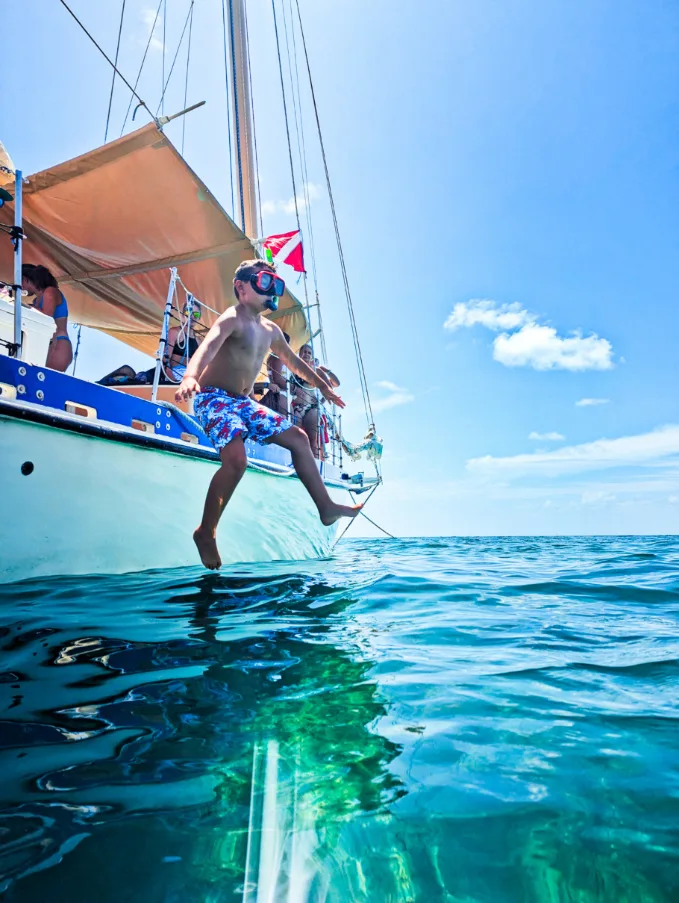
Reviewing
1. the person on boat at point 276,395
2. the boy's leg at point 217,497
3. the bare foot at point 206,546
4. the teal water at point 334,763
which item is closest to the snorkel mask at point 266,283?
the boy's leg at point 217,497

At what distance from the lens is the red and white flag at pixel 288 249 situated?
691cm

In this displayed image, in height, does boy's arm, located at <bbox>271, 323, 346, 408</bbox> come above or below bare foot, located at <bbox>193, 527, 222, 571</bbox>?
above

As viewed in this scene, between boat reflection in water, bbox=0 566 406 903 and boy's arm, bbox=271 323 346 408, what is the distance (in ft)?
7.17

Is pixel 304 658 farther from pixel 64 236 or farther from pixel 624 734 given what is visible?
pixel 64 236

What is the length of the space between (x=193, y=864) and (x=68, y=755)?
1.36ft

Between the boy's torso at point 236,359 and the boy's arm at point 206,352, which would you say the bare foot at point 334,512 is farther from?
the boy's arm at point 206,352

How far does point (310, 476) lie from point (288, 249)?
15.5ft

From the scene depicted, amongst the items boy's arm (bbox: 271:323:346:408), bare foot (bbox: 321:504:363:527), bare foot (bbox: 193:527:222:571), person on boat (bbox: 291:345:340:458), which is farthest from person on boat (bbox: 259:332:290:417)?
bare foot (bbox: 193:527:222:571)

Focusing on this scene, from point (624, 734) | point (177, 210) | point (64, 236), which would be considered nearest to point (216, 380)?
point (624, 734)

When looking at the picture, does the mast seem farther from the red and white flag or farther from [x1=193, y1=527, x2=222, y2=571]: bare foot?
[x1=193, y1=527, x2=222, y2=571]: bare foot

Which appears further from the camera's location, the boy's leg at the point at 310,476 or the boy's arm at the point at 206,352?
the boy's leg at the point at 310,476

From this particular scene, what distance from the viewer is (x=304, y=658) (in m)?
1.57

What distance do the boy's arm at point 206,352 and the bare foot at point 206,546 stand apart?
0.83 metres

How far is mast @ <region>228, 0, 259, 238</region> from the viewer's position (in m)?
8.52
